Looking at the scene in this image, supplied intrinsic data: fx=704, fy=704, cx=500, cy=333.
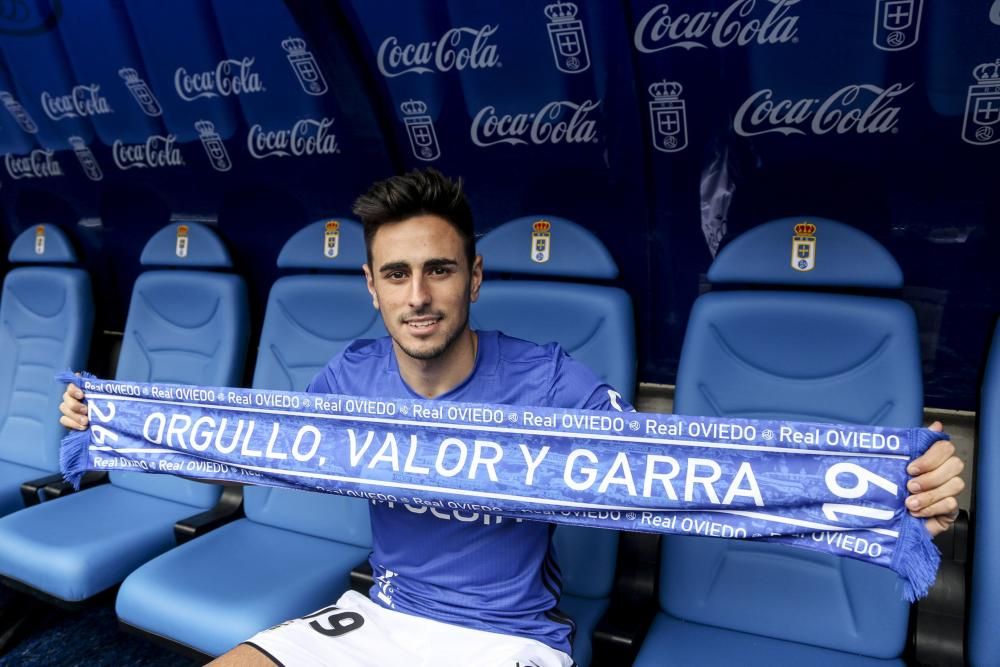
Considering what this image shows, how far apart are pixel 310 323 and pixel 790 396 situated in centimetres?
167

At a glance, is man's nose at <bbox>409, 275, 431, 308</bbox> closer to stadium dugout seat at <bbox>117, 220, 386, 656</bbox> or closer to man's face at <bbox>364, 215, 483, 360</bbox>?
man's face at <bbox>364, 215, 483, 360</bbox>

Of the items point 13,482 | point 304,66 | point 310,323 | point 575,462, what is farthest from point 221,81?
point 575,462

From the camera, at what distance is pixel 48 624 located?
2.76 meters

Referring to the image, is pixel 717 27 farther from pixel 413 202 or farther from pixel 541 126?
pixel 413 202

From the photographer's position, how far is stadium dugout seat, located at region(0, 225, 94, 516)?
3.13 meters

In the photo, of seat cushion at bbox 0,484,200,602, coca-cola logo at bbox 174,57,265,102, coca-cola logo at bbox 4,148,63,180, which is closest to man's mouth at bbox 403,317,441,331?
seat cushion at bbox 0,484,200,602

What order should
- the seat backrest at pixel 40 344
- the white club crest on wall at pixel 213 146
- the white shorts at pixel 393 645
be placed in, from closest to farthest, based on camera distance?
the white shorts at pixel 393 645
the white club crest on wall at pixel 213 146
the seat backrest at pixel 40 344

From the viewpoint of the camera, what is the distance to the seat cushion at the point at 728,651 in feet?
5.50

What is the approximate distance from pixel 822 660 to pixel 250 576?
1.56 m

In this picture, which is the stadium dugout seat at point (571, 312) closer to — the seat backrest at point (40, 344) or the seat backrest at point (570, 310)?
the seat backrest at point (570, 310)

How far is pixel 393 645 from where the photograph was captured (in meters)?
1.57

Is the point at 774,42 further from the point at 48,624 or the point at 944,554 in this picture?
the point at 48,624

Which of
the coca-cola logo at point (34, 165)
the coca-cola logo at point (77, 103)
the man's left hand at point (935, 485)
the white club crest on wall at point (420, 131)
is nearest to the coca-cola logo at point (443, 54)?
the white club crest on wall at point (420, 131)

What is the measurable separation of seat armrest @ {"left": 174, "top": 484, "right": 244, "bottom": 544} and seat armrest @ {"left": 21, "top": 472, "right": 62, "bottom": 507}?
73cm
